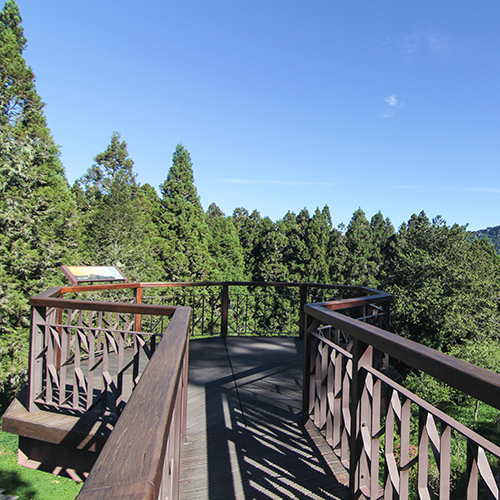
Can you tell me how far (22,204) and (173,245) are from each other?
36.9 ft

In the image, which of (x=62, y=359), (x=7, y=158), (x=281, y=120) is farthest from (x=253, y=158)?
(x=62, y=359)

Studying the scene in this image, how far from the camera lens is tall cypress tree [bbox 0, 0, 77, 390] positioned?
1377 centimetres

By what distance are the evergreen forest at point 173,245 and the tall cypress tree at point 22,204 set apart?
5 centimetres

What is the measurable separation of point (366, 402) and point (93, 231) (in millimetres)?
21498

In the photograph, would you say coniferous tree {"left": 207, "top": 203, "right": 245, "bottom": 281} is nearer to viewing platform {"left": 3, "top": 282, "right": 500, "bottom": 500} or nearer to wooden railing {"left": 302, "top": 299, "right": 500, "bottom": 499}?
viewing platform {"left": 3, "top": 282, "right": 500, "bottom": 500}

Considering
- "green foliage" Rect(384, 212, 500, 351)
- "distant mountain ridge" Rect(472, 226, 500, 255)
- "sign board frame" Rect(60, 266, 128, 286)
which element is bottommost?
"green foliage" Rect(384, 212, 500, 351)

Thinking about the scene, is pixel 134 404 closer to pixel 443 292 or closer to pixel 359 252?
pixel 443 292

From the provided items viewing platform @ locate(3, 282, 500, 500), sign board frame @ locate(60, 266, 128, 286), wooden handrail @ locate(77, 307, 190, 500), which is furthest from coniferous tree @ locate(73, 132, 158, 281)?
wooden handrail @ locate(77, 307, 190, 500)

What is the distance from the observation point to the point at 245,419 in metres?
3.00

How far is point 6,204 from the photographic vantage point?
1451 cm

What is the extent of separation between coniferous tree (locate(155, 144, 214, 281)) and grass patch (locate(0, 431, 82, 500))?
1648cm

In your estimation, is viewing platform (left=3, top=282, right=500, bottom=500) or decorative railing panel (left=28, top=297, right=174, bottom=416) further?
decorative railing panel (left=28, top=297, right=174, bottom=416)

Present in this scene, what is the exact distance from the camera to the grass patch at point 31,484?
743 centimetres

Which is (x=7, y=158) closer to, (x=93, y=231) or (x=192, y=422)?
(x=93, y=231)
